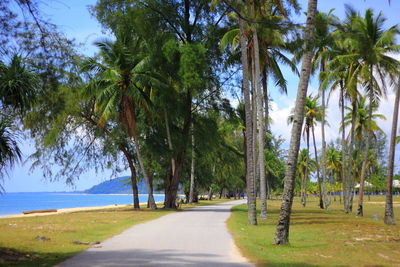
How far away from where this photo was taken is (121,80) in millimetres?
30797

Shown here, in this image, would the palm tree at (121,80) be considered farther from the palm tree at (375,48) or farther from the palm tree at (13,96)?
the palm tree at (13,96)

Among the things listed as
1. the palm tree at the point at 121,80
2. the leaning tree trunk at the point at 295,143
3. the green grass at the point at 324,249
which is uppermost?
the palm tree at the point at 121,80

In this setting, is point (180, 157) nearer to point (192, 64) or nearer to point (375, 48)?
point (192, 64)

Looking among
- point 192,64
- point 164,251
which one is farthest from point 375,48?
point 164,251

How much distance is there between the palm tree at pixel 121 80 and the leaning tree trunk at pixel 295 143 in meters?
17.8

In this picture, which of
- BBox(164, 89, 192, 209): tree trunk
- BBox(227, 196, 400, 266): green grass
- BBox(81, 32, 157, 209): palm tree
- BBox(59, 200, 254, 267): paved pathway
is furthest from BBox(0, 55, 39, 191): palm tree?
BBox(164, 89, 192, 209): tree trunk

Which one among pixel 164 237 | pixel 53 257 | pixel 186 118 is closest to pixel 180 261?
pixel 53 257

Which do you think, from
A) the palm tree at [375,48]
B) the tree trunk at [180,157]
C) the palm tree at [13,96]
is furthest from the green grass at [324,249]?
the tree trunk at [180,157]

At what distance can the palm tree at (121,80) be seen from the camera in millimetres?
29953

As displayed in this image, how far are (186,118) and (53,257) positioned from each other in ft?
78.3

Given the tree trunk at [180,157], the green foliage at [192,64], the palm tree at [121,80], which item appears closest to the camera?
the green foliage at [192,64]

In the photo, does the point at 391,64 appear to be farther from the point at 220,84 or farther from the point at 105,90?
the point at 105,90

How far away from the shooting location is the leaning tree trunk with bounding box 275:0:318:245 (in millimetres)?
12734

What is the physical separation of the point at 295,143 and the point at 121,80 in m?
20.0
